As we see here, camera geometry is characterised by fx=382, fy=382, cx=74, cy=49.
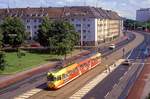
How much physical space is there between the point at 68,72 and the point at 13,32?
2447 inches

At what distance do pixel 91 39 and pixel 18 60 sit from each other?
58.5 meters

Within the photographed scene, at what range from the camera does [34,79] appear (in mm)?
75375

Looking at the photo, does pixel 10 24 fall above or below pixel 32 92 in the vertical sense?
above

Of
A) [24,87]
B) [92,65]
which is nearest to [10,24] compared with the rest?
[92,65]

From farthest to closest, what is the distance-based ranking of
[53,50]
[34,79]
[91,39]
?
[91,39], [53,50], [34,79]

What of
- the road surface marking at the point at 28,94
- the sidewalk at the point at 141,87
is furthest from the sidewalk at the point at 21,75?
the sidewalk at the point at 141,87

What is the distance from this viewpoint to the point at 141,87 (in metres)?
66.9

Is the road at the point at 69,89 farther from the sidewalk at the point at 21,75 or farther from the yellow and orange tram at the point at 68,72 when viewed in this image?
the sidewalk at the point at 21,75

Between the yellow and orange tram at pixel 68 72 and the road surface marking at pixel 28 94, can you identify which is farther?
the yellow and orange tram at pixel 68 72

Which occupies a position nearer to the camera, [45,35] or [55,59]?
[55,59]

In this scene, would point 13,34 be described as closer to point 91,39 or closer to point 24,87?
point 91,39

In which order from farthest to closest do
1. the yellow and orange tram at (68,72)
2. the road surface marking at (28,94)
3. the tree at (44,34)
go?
the tree at (44,34)
the yellow and orange tram at (68,72)
the road surface marking at (28,94)

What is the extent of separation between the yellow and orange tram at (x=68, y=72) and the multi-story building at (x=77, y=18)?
218 ft

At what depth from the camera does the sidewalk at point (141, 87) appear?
195 ft
